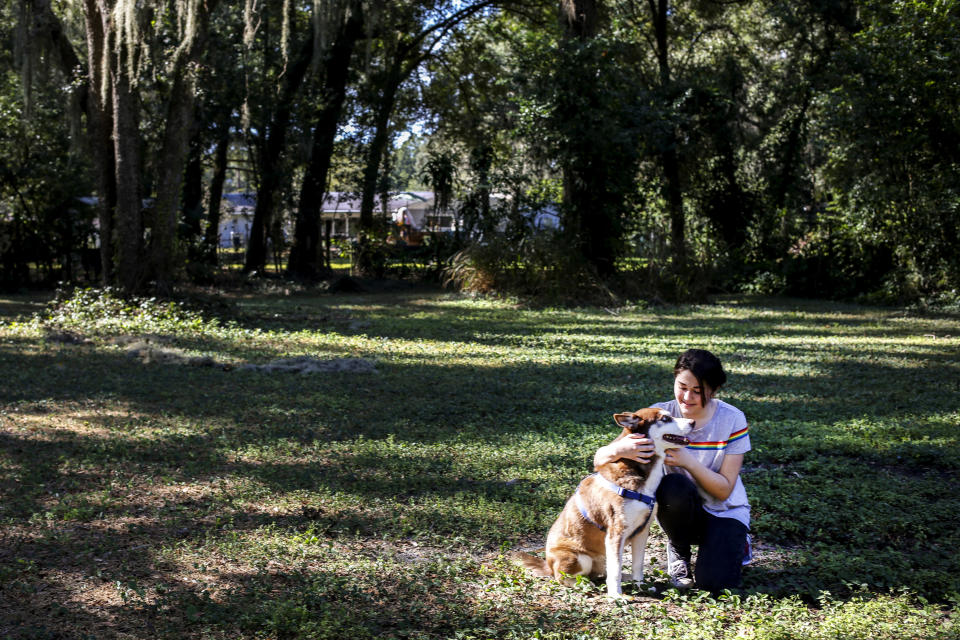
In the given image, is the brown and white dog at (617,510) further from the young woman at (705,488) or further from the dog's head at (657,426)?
the young woman at (705,488)

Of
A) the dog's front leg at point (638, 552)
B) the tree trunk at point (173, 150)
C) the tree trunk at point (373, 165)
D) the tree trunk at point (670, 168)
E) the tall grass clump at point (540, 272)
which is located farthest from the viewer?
the tree trunk at point (373, 165)

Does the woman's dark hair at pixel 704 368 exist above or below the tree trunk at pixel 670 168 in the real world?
below

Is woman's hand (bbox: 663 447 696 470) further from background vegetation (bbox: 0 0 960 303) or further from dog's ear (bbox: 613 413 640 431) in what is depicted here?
background vegetation (bbox: 0 0 960 303)

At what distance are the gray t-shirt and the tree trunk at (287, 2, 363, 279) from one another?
16.0 meters

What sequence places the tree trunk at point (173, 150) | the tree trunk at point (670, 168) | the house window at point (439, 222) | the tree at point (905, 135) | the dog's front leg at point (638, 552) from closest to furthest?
the dog's front leg at point (638, 552), the tree trunk at point (173, 150), the tree at point (905, 135), the tree trunk at point (670, 168), the house window at point (439, 222)

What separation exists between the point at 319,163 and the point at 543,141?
18.7 feet

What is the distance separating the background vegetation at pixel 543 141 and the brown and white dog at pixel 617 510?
905cm

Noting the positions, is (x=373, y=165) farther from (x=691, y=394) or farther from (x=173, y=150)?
(x=691, y=394)

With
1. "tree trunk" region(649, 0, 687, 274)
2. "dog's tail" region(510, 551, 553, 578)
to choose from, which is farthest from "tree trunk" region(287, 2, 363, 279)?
"dog's tail" region(510, 551, 553, 578)

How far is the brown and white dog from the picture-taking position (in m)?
3.34

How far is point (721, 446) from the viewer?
364 centimetres

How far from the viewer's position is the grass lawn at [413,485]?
329 centimetres

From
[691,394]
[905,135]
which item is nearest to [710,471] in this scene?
[691,394]

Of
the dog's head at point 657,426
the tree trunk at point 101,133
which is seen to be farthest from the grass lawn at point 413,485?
the tree trunk at point 101,133
